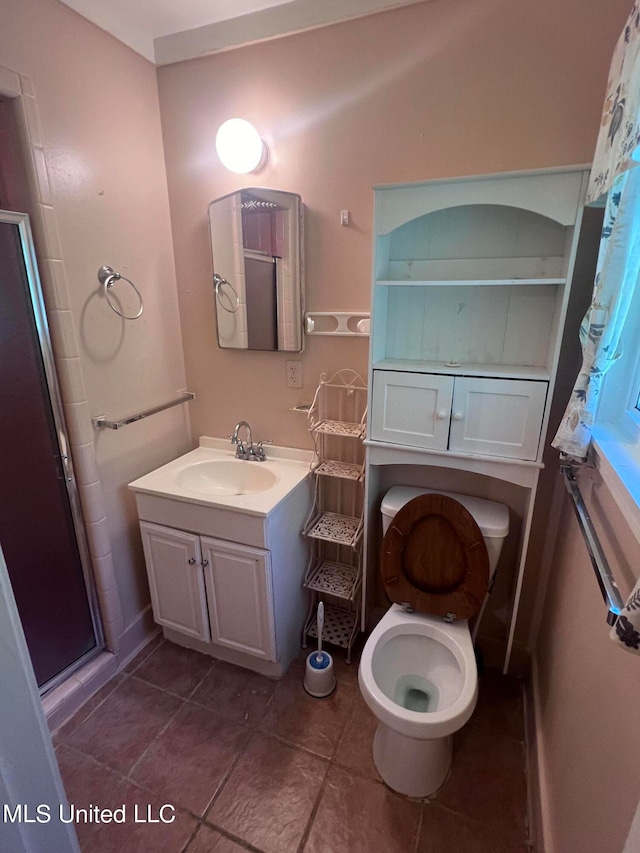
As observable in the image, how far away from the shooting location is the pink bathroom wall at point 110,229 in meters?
1.39

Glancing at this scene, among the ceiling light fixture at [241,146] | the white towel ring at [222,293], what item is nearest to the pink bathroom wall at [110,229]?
Result: the white towel ring at [222,293]

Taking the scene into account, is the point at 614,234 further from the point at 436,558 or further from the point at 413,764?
the point at 413,764

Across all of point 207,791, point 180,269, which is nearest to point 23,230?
point 180,269

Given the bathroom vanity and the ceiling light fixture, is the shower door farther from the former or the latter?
the ceiling light fixture

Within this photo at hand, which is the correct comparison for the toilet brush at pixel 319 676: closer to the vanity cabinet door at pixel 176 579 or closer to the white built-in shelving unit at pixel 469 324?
the vanity cabinet door at pixel 176 579

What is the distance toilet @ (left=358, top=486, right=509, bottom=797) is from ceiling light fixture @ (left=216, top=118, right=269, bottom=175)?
1483 mm

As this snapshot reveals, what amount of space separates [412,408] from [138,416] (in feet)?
3.84

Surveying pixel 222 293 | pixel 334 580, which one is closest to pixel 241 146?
pixel 222 293

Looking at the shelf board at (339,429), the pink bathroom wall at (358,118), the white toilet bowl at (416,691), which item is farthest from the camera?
the shelf board at (339,429)

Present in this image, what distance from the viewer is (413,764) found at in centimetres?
136

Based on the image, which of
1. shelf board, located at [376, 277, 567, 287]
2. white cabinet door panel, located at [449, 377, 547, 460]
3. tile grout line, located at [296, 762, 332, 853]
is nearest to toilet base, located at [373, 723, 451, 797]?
tile grout line, located at [296, 762, 332, 853]

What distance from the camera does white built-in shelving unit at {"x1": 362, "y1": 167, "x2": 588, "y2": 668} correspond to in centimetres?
132

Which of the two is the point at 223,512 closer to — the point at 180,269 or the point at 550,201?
the point at 180,269

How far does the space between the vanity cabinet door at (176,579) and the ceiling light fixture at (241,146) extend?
1.52 m
